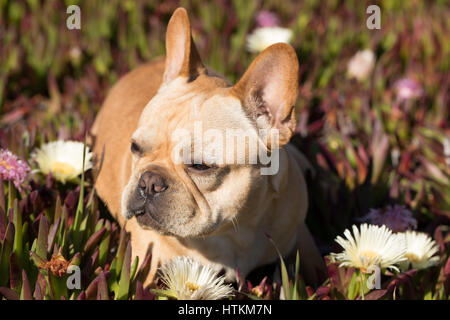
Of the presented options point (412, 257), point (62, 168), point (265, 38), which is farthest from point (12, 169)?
point (265, 38)

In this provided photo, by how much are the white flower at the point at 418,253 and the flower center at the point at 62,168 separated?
164 centimetres

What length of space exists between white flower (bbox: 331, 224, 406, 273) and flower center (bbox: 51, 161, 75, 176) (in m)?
1.39

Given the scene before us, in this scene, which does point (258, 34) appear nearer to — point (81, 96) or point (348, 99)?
point (348, 99)

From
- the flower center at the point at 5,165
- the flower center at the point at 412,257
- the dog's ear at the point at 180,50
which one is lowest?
the flower center at the point at 412,257

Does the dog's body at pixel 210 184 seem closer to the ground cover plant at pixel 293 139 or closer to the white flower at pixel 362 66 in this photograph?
the ground cover plant at pixel 293 139

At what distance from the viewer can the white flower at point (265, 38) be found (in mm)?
4883

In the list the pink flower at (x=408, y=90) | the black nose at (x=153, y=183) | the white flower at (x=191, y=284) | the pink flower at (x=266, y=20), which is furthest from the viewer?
the pink flower at (x=266, y=20)

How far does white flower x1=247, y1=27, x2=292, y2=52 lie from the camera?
488 cm

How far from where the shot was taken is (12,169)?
278 centimetres

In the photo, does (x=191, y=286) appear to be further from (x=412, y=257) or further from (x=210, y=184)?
(x=412, y=257)

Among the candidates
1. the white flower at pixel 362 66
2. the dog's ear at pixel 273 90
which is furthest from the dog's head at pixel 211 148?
the white flower at pixel 362 66

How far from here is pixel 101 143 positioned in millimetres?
3600

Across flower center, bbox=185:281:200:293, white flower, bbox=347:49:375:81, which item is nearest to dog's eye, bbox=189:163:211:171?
flower center, bbox=185:281:200:293
